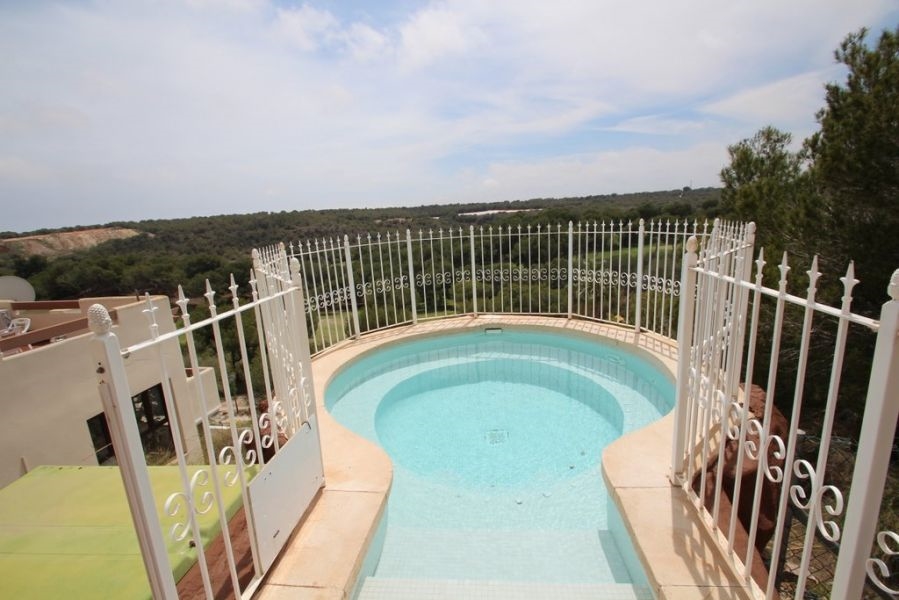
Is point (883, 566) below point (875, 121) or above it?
below

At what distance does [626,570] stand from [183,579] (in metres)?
2.58

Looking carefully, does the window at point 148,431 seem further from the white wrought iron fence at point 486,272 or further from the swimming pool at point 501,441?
the swimming pool at point 501,441

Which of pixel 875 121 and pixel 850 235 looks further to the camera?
pixel 850 235

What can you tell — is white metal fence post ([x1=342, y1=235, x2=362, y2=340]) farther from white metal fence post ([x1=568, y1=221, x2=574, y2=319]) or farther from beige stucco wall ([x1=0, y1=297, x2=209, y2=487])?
beige stucco wall ([x1=0, y1=297, x2=209, y2=487])

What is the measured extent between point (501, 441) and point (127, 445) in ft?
13.6

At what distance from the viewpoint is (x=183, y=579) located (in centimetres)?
214

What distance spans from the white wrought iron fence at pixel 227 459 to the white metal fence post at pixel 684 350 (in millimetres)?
2456

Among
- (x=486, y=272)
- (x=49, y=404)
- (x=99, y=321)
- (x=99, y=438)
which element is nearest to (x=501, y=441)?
(x=486, y=272)

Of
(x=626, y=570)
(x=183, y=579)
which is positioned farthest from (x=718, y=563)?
(x=183, y=579)

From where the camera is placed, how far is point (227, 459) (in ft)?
6.69

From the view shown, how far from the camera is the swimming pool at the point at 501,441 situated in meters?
3.01

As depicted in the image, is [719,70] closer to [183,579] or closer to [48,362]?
[183,579]

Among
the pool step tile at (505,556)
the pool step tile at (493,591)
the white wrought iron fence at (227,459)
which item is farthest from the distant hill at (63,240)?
the pool step tile at (493,591)

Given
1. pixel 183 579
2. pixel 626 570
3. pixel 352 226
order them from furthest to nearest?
pixel 352 226
pixel 626 570
pixel 183 579
